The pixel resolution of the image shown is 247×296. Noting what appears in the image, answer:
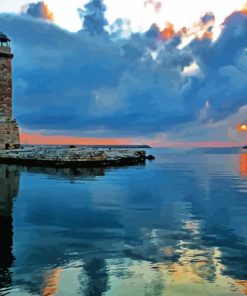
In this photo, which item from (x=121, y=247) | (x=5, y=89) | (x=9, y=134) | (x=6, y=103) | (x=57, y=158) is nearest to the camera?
(x=121, y=247)

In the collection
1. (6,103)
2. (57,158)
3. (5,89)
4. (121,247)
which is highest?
(5,89)

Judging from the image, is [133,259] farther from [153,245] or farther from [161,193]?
[161,193]

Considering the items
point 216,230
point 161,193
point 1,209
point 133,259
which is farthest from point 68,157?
point 133,259

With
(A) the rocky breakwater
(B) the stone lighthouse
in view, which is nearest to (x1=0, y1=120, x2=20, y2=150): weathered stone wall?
(B) the stone lighthouse

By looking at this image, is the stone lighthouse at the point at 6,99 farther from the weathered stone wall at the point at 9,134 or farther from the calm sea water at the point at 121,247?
the calm sea water at the point at 121,247

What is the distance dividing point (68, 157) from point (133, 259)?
43.3 m

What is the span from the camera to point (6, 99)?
6281cm

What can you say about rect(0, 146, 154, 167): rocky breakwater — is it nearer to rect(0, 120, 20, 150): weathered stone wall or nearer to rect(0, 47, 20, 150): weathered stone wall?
rect(0, 120, 20, 150): weathered stone wall

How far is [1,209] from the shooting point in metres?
22.3

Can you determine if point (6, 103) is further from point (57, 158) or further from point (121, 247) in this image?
point (121, 247)

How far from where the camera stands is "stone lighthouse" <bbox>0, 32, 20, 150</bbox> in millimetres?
62281

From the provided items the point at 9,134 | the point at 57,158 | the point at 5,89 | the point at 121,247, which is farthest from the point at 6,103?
the point at 121,247

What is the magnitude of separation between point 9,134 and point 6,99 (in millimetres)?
4856

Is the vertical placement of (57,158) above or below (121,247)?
above
